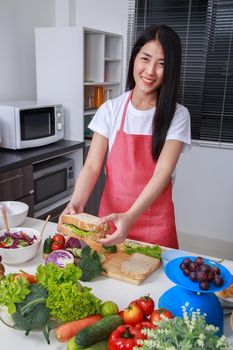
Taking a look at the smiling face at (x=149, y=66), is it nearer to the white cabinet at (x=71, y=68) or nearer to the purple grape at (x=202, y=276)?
the purple grape at (x=202, y=276)

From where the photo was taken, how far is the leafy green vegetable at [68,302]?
→ 2.64 ft

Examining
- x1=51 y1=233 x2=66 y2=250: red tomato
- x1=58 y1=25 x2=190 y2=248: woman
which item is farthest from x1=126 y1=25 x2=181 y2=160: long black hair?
x1=51 y1=233 x2=66 y2=250: red tomato

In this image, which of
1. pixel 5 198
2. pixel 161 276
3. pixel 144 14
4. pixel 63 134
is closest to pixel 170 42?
pixel 161 276

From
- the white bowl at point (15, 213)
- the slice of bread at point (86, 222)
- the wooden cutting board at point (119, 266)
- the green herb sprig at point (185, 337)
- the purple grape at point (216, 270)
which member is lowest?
the wooden cutting board at point (119, 266)

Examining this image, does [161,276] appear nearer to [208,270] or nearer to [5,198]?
[208,270]

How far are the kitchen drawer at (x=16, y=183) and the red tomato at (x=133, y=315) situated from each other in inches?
54.5

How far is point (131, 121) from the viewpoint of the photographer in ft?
4.95

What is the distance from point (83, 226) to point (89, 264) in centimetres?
14

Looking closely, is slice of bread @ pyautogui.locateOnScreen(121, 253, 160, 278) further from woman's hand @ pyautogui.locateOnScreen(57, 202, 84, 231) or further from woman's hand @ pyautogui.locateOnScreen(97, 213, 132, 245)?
woman's hand @ pyautogui.locateOnScreen(57, 202, 84, 231)

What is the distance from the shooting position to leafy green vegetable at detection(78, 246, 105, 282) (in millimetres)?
1058

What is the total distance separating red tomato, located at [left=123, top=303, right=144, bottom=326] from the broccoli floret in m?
0.18

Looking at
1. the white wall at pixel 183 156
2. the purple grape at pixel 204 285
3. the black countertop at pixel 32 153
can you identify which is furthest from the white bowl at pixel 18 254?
the white wall at pixel 183 156

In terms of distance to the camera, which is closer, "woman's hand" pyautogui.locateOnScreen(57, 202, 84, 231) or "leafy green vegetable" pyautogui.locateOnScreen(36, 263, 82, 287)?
"leafy green vegetable" pyautogui.locateOnScreen(36, 263, 82, 287)

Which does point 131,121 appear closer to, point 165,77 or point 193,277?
point 165,77
